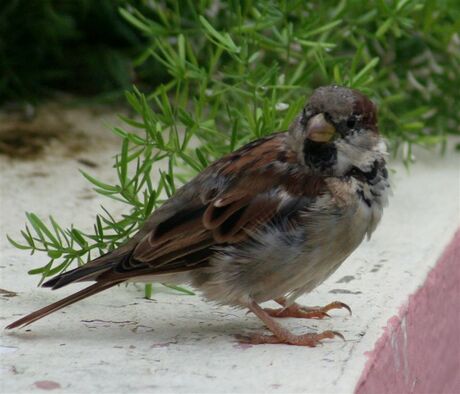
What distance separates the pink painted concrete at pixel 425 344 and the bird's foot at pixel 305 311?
18cm

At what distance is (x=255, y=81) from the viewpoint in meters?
3.39

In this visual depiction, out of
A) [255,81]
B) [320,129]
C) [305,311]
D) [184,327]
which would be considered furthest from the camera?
[255,81]

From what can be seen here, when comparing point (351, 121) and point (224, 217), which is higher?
point (351, 121)

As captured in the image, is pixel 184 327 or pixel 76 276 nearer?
pixel 76 276

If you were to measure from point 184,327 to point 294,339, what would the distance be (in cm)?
30

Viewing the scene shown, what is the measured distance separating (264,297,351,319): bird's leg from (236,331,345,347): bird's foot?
18 cm

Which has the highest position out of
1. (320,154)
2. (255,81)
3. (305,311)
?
(255,81)

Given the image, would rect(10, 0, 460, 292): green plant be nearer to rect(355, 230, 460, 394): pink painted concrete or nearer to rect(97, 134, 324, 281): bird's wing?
rect(97, 134, 324, 281): bird's wing

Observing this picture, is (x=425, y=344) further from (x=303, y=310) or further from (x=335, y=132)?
(x=335, y=132)

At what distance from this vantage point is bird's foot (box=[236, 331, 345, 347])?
2762mm

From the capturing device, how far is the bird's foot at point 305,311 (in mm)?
2998

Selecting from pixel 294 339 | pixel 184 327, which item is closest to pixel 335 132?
pixel 294 339

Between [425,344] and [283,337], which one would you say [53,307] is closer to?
[283,337]

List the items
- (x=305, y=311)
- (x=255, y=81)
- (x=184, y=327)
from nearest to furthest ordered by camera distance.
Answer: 1. (x=184, y=327)
2. (x=305, y=311)
3. (x=255, y=81)
